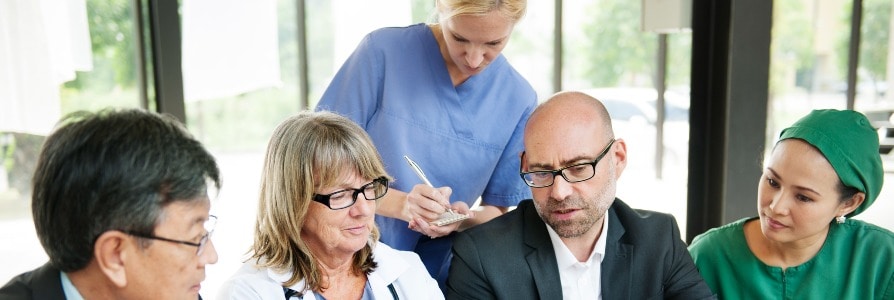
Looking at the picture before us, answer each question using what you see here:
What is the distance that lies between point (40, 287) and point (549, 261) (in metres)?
1.09

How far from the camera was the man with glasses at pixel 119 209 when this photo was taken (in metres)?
1.09

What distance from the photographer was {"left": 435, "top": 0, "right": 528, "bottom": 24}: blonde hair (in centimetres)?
181

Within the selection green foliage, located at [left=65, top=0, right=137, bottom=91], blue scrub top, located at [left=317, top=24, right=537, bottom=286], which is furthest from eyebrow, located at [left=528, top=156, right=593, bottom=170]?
green foliage, located at [left=65, top=0, right=137, bottom=91]

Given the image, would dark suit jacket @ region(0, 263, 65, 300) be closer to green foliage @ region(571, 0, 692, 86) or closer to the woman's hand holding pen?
the woman's hand holding pen

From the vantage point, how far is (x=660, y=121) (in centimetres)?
682

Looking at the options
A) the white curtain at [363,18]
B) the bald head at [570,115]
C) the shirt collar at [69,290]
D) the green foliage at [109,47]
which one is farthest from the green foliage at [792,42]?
the shirt collar at [69,290]

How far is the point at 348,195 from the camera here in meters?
1.62

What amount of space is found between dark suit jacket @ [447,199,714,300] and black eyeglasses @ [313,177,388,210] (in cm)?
27

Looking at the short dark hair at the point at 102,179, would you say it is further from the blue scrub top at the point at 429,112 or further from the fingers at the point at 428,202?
the blue scrub top at the point at 429,112

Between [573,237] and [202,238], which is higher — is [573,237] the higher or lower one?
the lower one

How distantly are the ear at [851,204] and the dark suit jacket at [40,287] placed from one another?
1.76m

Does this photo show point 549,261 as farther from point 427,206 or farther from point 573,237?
point 427,206

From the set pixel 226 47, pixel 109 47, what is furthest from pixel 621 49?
pixel 109 47

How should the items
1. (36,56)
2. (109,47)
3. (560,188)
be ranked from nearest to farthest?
1. (560,188)
2. (36,56)
3. (109,47)
